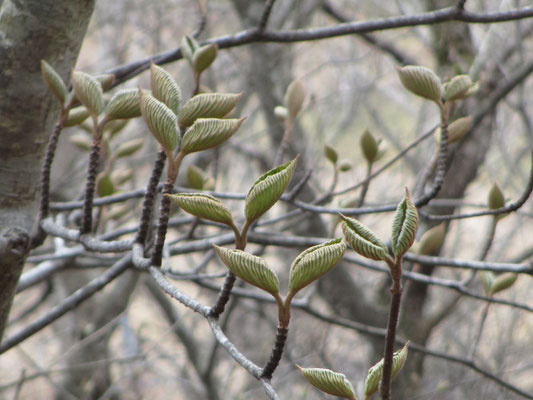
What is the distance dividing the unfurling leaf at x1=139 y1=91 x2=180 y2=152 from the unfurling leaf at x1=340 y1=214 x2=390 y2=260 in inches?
6.1

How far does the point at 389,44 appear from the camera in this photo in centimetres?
279

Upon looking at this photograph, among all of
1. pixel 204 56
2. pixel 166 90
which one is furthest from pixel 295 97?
pixel 166 90

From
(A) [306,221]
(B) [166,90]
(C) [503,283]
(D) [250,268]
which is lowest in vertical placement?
(A) [306,221]

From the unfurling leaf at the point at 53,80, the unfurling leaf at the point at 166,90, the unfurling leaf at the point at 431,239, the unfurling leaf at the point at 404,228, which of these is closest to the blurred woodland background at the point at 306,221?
the unfurling leaf at the point at 431,239

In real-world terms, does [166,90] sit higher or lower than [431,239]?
higher

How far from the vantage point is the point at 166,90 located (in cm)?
51

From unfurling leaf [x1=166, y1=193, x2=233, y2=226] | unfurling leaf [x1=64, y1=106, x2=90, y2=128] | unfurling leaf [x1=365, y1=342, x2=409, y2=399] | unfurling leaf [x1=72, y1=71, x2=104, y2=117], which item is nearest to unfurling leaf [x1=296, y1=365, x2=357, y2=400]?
unfurling leaf [x1=365, y1=342, x2=409, y2=399]

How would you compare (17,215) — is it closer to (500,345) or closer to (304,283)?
(304,283)

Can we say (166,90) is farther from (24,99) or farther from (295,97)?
(295,97)

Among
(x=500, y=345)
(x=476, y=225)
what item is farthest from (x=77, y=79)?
(x=476, y=225)

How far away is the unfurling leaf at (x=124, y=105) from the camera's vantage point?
1.94ft

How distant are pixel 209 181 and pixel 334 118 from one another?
382cm

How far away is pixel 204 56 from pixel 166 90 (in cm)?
23

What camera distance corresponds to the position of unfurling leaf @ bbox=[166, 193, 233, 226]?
0.44m
